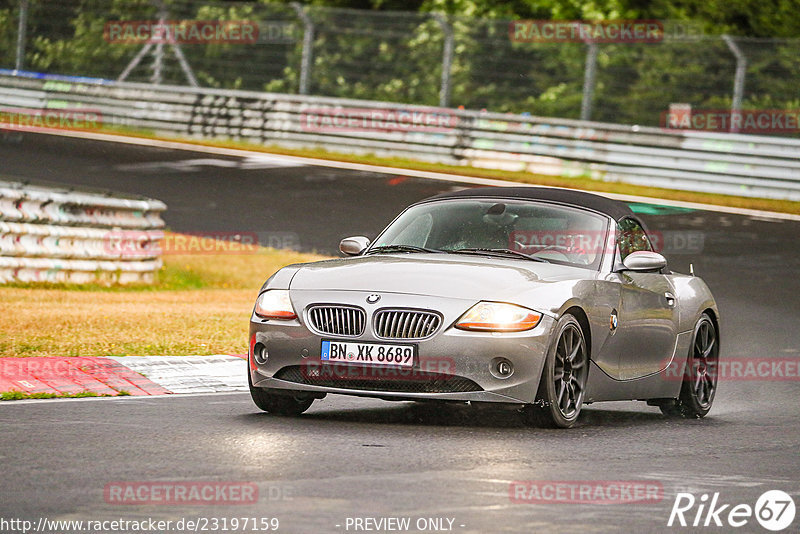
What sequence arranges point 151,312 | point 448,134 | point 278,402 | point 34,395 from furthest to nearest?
point 448,134 < point 151,312 < point 34,395 < point 278,402

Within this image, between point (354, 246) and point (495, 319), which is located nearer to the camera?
point (495, 319)

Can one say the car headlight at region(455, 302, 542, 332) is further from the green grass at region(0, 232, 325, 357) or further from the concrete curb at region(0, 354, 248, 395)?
the green grass at region(0, 232, 325, 357)

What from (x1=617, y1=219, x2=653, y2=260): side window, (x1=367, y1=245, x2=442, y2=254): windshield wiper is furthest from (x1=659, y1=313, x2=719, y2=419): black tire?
(x1=367, y1=245, x2=442, y2=254): windshield wiper

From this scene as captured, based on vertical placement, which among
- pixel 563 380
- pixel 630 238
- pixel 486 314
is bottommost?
pixel 563 380

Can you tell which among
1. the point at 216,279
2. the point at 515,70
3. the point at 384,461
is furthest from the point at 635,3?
the point at 384,461

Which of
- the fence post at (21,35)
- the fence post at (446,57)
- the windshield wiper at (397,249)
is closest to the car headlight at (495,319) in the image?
the windshield wiper at (397,249)

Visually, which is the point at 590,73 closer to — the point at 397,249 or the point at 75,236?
the point at 75,236

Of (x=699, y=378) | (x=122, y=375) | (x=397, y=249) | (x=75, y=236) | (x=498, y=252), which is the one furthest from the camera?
(x=75, y=236)

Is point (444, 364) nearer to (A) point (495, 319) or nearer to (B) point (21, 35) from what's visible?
(A) point (495, 319)

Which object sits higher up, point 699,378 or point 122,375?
point 699,378

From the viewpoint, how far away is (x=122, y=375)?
34.8 feet

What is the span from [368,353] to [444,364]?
425mm

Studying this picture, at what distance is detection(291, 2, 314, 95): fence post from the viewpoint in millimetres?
29672

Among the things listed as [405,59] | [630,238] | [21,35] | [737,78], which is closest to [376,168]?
[405,59]
